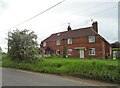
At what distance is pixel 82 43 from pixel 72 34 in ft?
16.6

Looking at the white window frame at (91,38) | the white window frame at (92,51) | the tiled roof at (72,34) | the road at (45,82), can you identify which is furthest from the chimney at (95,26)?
the road at (45,82)

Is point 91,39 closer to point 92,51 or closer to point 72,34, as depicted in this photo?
point 92,51

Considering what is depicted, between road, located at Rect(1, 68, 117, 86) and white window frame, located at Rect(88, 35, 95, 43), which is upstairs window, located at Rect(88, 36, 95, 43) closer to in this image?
white window frame, located at Rect(88, 35, 95, 43)

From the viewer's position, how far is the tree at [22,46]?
27.6 metres

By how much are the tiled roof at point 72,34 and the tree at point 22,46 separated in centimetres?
2360

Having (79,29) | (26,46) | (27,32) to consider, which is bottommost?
(26,46)

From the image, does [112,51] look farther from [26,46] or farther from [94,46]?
[26,46]

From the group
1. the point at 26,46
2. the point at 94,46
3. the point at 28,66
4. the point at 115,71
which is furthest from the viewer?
the point at 94,46

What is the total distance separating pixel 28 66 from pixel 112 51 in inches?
1271

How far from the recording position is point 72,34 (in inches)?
2211

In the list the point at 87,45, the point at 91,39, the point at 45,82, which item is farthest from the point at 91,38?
the point at 45,82

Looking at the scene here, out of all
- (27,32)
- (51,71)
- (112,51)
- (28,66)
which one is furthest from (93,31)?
(51,71)

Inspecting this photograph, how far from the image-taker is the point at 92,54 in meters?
49.6

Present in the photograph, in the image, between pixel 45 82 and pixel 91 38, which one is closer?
pixel 45 82
